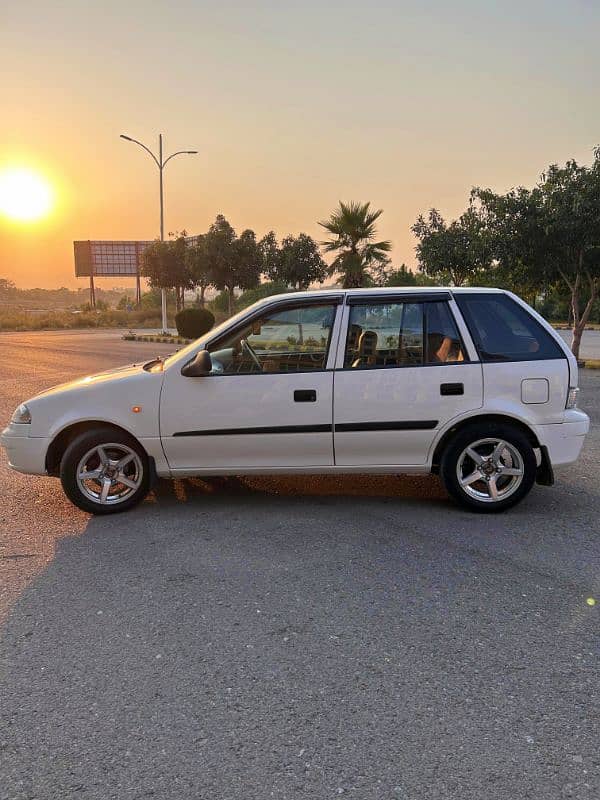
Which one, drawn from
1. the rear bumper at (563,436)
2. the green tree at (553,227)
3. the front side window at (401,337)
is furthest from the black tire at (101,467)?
the green tree at (553,227)

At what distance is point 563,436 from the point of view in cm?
469

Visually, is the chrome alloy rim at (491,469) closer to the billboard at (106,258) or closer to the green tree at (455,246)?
the green tree at (455,246)

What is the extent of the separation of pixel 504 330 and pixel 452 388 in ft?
2.07

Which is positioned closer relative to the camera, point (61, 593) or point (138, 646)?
point (138, 646)

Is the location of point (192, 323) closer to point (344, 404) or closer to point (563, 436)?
point (344, 404)

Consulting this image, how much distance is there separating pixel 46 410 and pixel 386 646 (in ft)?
10.5

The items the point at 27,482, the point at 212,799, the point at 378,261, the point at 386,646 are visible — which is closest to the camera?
the point at 212,799

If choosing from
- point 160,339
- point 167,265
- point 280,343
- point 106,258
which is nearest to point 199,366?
point 280,343

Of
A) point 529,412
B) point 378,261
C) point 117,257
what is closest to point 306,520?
point 529,412

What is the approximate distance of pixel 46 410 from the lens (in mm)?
4746

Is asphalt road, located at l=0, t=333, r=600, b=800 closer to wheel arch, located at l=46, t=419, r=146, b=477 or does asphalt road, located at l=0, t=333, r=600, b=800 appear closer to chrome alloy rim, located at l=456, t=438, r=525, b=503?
chrome alloy rim, located at l=456, t=438, r=525, b=503

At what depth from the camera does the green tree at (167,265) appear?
36.8 metres

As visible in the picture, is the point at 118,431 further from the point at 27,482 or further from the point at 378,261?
the point at 378,261

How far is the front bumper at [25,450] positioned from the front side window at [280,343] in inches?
59.4
